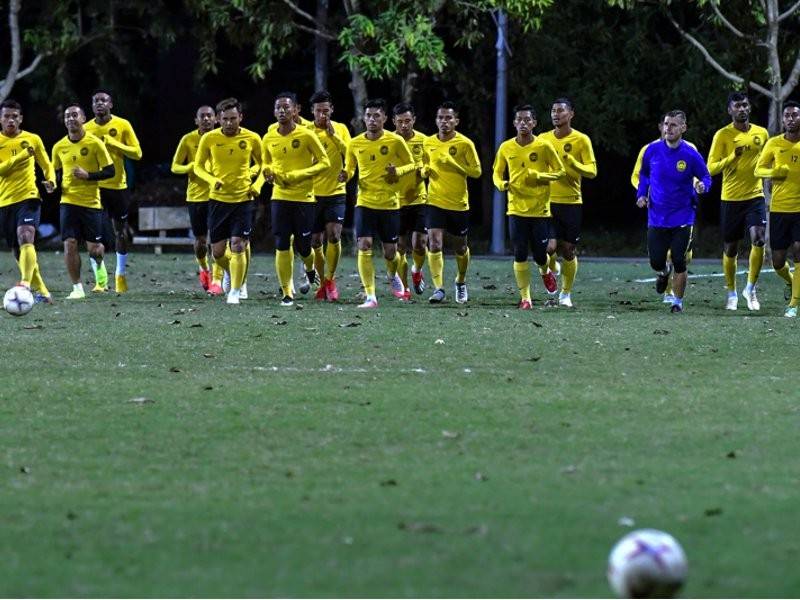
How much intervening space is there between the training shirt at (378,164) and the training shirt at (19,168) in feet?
10.8

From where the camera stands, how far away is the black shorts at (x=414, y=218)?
2097cm

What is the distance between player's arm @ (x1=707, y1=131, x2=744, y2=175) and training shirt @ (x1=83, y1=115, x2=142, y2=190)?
6.76 m

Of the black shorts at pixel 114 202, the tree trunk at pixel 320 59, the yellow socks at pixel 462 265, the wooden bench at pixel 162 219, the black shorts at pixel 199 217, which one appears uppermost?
the tree trunk at pixel 320 59

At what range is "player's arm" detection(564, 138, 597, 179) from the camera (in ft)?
63.1

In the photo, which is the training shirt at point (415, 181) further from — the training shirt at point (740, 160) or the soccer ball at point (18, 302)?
the soccer ball at point (18, 302)

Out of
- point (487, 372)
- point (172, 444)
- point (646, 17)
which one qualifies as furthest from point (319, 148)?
point (646, 17)

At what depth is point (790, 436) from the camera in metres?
9.56

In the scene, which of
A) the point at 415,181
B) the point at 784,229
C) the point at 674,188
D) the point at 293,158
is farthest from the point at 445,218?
the point at 784,229

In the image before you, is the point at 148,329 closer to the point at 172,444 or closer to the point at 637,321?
the point at 637,321

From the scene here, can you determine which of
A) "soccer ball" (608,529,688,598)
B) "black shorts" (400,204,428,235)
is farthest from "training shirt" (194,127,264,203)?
"soccer ball" (608,529,688,598)

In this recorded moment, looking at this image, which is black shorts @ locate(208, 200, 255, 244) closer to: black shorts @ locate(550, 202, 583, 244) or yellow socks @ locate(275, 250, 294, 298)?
yellow socks @ locate(275, 250, 294, 298)

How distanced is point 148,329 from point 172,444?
6782mm

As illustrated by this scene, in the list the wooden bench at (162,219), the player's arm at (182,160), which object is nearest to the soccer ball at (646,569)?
the player's arm at (182,160)

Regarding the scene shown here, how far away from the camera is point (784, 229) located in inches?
711
